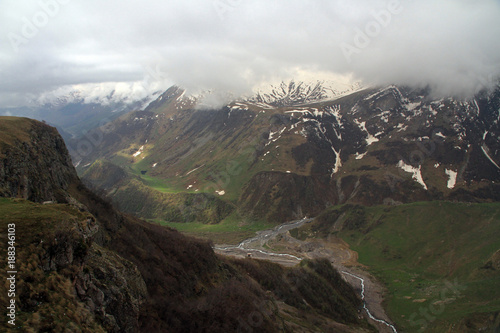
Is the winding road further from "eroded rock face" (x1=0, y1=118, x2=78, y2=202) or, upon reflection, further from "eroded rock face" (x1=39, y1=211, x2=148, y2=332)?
"eroded rock face" (x1=0, y1=118, x2=78, y2=202)

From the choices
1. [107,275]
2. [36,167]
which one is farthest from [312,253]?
[107,275]

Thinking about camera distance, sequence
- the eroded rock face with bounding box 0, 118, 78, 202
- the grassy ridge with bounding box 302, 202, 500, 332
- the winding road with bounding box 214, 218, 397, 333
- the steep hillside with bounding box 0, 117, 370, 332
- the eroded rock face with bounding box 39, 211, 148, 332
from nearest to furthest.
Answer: the steep hillside with bounding box 0, 117, 370, 332, the eroded rock face with bounding box 39, 211, 148, 332, the eroded rock face with bounding box 0, 118, 78, 202, the grassy ridge with bounding box 302, 202, 500, 332, the winding road with bounding box 214, 218, 397, 333

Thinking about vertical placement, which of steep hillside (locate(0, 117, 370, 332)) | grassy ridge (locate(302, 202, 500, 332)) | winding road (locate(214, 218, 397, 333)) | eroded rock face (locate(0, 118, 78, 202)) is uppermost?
eroded rock face (locate(0, 118, 78, 202))

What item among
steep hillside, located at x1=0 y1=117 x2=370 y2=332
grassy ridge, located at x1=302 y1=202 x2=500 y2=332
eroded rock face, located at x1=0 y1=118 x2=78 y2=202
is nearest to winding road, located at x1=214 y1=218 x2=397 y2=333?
grassy ridge, located at x1=302 y1=202 x2=500 y2=332

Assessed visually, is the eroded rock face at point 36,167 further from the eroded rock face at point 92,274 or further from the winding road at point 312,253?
the winding road at point 312,253

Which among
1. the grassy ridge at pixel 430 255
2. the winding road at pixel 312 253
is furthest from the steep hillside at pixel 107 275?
the grassy ridge at pixel 430 255
